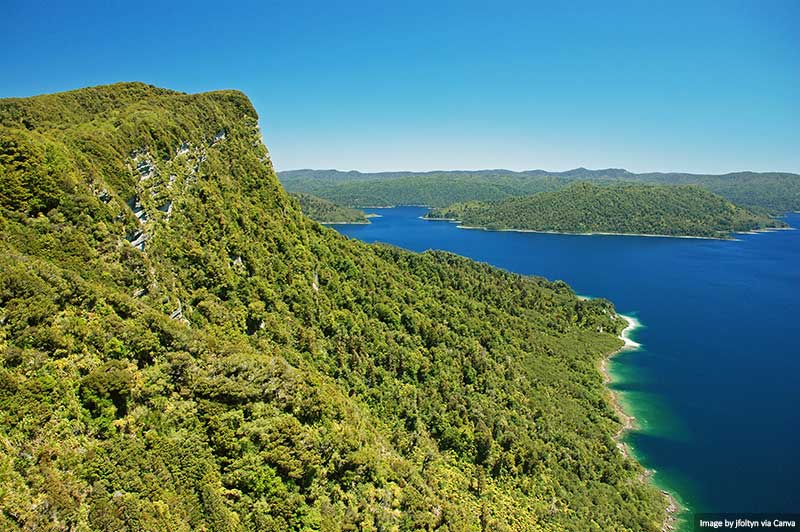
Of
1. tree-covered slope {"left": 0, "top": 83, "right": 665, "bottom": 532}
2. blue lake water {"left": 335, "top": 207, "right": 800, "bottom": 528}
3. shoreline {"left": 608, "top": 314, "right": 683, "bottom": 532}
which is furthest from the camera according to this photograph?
blue lake water {"left": 335, "top": 207, "right": 800, "bottom": 528}

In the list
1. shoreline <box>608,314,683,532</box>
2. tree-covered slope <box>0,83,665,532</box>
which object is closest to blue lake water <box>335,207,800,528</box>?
shoreline <box>608,314,683,532</box>

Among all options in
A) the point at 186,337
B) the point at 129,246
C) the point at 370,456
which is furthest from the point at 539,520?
the point at 129,246

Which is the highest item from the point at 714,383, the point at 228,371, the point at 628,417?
the point at 228,371

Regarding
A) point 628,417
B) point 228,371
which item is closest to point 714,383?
point 628,417

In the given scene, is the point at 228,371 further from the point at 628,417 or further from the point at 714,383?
the point at 714,383

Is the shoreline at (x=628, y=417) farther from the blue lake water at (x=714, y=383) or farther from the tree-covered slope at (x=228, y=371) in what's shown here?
the tree-covered slope at (x=228, y=371)

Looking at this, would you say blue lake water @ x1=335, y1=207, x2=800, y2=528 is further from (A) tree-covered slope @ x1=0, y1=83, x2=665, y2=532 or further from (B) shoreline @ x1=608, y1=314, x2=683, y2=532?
(A) tree-covered slope @ x1=0, y1=83, x2=665, y2=532
